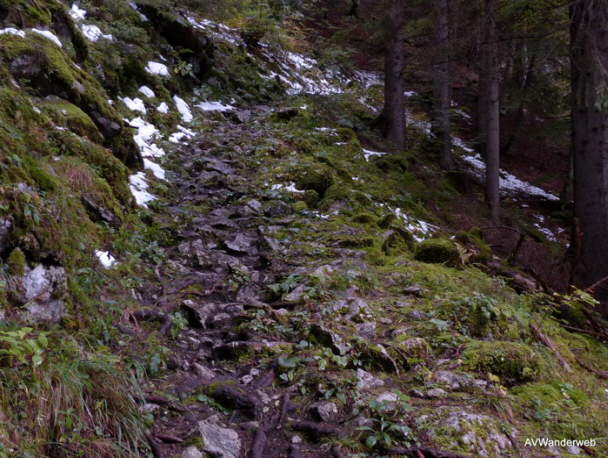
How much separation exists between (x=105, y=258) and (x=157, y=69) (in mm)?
7815

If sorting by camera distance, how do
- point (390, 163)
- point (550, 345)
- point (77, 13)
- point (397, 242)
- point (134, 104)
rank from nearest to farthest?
point (550, 345) → point (397, 242) → point (77, 13) → point (134, 104) → point (390, 163)

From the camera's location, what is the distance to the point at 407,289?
4.99 metres

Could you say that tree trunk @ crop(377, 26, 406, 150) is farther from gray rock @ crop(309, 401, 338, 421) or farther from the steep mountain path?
gray rock @ crop(309, 401, 338, 421)

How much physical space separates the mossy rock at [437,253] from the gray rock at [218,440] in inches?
159

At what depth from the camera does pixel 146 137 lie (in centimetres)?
830

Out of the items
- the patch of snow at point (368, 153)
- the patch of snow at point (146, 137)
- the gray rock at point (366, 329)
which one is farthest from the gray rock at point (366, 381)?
the patch of snow at point (368, 153)

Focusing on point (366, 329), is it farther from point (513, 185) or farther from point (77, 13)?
point (513, 185)

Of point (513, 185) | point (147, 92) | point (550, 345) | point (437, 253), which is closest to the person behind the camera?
point (550, 345)

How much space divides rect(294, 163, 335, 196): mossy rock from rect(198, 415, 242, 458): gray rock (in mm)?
5493

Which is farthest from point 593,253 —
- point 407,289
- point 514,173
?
point 514,173

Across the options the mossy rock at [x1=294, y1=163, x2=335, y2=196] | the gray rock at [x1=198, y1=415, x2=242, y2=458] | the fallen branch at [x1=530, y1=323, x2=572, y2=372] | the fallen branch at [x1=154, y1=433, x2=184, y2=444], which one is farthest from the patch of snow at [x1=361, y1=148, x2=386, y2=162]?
the fallen branch at [x1=154, y1=433, x2=184, y2=444]

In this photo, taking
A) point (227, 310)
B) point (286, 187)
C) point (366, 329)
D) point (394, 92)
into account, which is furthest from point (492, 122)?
point (227, 310)

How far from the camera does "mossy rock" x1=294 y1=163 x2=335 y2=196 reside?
26.4 feet

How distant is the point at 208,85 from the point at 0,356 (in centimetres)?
1194
